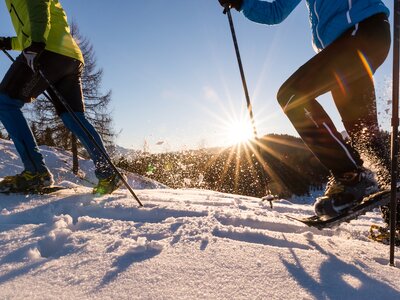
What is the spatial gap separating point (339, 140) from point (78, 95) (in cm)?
265

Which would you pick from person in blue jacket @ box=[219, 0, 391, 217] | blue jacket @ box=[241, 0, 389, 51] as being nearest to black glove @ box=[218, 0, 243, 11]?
blue jacket @ box=[241, 0, 389, 51]

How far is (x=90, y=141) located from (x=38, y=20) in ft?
3.93

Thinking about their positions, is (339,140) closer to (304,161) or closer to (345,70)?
(345,70)

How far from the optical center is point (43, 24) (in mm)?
2795

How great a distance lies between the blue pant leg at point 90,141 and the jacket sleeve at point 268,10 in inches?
75.1

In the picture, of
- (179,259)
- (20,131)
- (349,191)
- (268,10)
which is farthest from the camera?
(20,131)

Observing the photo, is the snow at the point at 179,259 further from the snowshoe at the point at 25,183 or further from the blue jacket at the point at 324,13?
the blue jacket at the point at 324,13

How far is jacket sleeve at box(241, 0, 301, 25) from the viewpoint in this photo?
2607 millimetres

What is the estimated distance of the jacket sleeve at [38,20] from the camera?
2.74 m

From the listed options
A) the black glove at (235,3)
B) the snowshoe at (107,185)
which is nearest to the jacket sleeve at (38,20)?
the snowshoe at (107,185)

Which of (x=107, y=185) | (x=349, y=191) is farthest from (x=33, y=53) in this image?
(x=349, y=191)

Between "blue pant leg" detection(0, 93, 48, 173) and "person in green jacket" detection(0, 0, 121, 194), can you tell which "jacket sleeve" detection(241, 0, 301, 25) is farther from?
"blue pant leg" detection(0, 93, 48, 173)

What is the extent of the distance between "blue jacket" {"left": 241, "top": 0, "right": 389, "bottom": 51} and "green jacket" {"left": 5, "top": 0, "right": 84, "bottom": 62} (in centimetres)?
175

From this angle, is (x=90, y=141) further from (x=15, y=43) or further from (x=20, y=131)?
(x=15, y=43)
